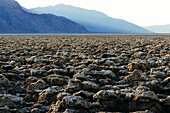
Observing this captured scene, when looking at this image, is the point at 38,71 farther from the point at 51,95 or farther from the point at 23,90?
the point at 51,95

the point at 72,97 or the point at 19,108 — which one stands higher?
the point at 72,97

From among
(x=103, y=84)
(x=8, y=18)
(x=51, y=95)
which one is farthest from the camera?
(x=8, y=18)

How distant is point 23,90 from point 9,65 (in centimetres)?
193

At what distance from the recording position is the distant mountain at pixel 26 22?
3821 inches

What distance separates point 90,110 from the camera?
115 inches

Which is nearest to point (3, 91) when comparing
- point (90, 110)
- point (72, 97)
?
point (72, 97)

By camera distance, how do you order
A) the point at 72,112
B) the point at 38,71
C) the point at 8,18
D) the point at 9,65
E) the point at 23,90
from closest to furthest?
the point at 72,112
the point at 23,90
the point at 38,71
the point at 9,65
the point at 8,18

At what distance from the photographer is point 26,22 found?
104 metres

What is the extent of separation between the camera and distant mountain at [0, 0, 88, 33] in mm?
97062

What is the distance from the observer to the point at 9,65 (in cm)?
556

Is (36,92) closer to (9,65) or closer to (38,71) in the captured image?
(38,71)

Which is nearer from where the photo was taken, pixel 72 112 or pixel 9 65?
pixel 72 112

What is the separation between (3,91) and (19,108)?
0.71 m

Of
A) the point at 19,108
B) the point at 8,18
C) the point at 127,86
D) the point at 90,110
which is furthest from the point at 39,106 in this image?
the point at 8,18
